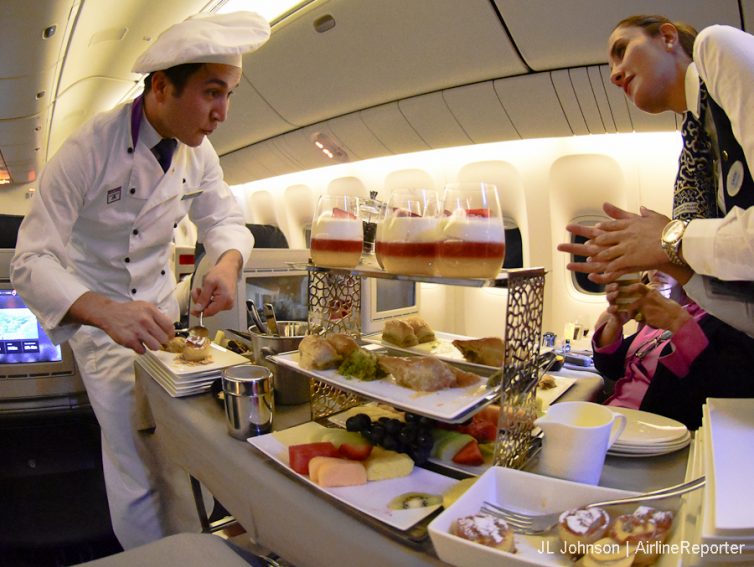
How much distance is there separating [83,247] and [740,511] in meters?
2.29

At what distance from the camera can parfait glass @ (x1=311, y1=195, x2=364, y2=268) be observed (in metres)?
1.31

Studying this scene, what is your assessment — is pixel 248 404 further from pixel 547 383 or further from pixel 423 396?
pixel 547 383

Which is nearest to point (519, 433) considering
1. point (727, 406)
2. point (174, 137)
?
point (727, 406)

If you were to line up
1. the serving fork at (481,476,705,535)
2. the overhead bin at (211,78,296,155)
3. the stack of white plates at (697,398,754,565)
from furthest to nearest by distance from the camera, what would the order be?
the overhead bin at (211,78,296,155), the serving fork at (481,476,705,535), the stack of white plates at (697,398,754,565)

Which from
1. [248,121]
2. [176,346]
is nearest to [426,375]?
[176,346]

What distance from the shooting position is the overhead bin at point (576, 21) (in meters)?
2.29

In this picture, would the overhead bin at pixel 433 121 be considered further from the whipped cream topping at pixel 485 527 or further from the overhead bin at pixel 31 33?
the whipped cream topping at pixel 485 527

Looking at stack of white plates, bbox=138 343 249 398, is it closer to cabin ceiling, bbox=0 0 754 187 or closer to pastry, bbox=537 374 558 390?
pastry, bbox=537 374 558 390

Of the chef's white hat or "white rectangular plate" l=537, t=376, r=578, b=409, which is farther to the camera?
the chef's white hat

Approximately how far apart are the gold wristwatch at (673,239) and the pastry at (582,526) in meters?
0.71

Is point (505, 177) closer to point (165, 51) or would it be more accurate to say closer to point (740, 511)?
point (165, 51)

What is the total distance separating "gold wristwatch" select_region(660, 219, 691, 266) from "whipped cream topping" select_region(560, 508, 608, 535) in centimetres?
71

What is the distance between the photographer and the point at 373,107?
4.52 metres

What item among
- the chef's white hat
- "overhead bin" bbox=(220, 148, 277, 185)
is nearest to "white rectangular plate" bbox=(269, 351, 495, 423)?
→ the chef's white hat
